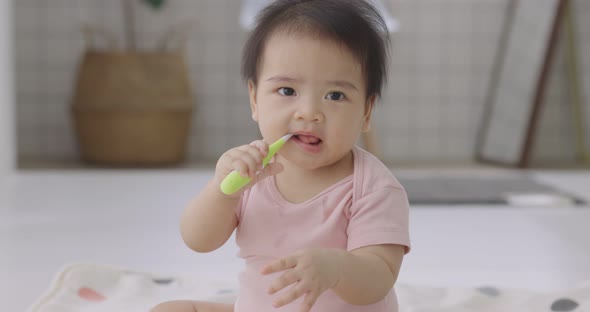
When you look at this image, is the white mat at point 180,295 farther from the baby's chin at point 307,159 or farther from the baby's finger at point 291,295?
the baby's finger at point 291,295

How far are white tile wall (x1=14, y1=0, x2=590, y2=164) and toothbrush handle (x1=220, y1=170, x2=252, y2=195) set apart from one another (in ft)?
9.25

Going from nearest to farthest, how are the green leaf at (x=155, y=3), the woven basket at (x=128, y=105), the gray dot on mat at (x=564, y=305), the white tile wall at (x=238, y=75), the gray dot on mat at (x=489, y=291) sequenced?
the gray dot on mat at (x=564, y=305) → the gray dot on mat at (x=489, y=291) → the woven basket at (x=128, y=105) → the green leaf at (x=155, y=3) → the white tile wall at (x=238, y=75)

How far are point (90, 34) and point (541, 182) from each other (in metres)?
1.97

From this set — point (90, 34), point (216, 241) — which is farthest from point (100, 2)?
point (216, 241)

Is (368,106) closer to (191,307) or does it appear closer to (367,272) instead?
(367,272)

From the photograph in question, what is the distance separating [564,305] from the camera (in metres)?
1.44

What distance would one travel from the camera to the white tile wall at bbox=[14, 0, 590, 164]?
3775mm

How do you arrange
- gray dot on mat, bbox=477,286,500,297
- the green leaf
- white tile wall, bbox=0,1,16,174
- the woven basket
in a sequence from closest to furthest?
1. gray dot on mat, bbox=477,286,500,297
2. white tile wall, bbox=0,1,16,174
3. the woven basket
4. the green leaf

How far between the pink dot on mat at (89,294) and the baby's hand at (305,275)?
2.19ft

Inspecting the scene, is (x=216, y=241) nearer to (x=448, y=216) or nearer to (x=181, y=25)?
(x=448, y=216)

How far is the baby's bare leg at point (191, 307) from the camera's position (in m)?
1.19

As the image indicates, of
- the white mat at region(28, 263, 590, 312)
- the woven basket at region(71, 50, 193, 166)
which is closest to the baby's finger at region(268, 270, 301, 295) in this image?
the white mat at region(28, 263, 590, 312)

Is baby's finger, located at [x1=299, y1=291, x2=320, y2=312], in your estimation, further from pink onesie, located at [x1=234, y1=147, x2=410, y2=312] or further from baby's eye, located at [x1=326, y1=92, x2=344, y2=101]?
baby's eye, located at [x1=326, y1=92, x2=344, y2=101]

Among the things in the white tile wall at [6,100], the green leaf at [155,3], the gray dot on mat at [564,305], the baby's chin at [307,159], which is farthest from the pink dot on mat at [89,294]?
the green leaf at [155,3]
